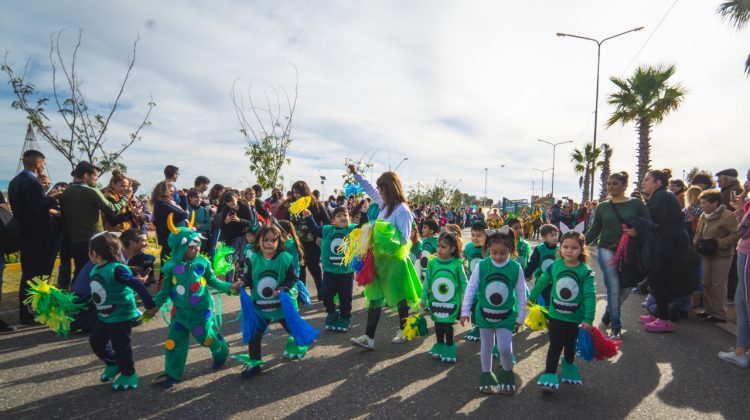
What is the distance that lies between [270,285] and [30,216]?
12.5 feet

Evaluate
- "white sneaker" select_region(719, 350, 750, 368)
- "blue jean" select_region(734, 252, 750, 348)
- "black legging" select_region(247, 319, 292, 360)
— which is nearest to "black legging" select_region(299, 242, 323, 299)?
"black legging" select_region(247, 319, 292, 360)

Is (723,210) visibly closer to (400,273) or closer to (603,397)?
(603,397)

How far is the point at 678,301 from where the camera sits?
5902mm

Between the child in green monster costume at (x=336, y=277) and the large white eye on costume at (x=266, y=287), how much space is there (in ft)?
4.44

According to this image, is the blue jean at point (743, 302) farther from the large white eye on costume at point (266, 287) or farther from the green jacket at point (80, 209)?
→ the green jacket at point (80, 209)

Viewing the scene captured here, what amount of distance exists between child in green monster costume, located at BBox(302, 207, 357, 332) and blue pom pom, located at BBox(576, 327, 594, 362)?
274 centimetres

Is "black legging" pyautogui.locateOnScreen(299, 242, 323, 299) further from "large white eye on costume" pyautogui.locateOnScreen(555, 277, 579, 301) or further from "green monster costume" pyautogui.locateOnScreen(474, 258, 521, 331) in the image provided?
"large white eye on costume" pyautogui.locateOnScreen(555, 277, 579, 301)

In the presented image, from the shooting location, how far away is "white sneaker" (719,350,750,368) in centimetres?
412

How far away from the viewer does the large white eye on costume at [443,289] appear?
13.8 ft

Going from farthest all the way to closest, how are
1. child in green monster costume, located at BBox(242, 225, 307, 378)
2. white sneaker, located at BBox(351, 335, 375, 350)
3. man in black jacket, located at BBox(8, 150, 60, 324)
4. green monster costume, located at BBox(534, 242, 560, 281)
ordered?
green monster costume, located at BBox(534, 242, 560, 281) → man in black jacket, located at BBox(8, 150, 60, 324) → white sneaker, located at BBox(351, 335, 375, 350) → child in green monster costume, located at BBox(242, 225, 307, 378)

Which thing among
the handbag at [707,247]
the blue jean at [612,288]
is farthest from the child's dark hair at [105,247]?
the handbag at [707,247]

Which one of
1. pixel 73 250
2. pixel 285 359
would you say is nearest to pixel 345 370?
pixel 285 359

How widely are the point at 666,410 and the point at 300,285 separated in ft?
11.6

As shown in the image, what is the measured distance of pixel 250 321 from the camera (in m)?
3.89
